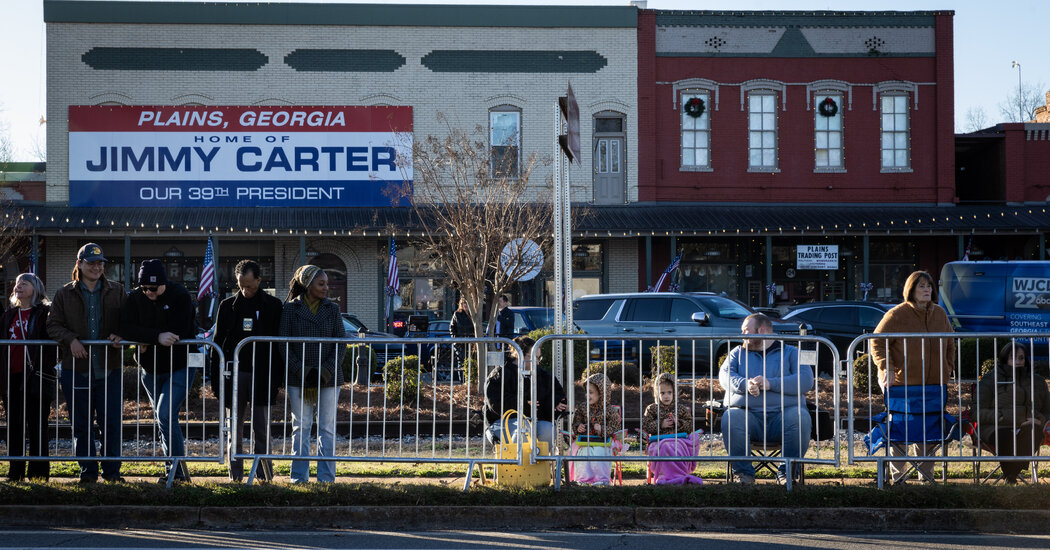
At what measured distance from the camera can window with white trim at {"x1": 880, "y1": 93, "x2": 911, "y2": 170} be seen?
28516mm

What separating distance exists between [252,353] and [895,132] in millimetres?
24592

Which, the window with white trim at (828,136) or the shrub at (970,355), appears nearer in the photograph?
the shrub at (970,355)

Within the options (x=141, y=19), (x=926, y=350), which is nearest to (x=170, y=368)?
(x=926, y=350)

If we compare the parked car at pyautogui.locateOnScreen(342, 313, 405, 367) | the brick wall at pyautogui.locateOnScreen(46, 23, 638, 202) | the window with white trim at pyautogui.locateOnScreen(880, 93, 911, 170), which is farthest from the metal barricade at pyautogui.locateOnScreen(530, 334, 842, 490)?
the window with white trim at pyautogui.locateOnScreen(880, 93, 911, 170)

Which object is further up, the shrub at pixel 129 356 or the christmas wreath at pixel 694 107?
the christmas wreath at pixel 694 107

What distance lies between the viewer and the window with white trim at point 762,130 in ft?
92.9

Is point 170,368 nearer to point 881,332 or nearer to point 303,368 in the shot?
point 303,368

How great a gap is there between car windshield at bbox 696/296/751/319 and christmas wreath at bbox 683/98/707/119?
1177 centimetres

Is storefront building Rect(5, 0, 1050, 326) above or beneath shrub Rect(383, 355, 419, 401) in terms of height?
above

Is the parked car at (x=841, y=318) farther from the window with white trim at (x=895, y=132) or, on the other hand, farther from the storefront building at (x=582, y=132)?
the window with white trim at (x=895, y=132)

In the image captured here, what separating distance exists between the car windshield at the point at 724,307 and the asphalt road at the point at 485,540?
10.4m

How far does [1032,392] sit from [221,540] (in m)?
6.07

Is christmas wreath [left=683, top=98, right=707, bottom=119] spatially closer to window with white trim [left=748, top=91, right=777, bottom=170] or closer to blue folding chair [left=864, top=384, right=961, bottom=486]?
window with white trim [left=748, top=91, right=777, bottom=170]

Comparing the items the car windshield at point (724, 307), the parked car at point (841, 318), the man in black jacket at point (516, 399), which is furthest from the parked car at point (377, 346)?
the man in black jacket at point (516, 399)
